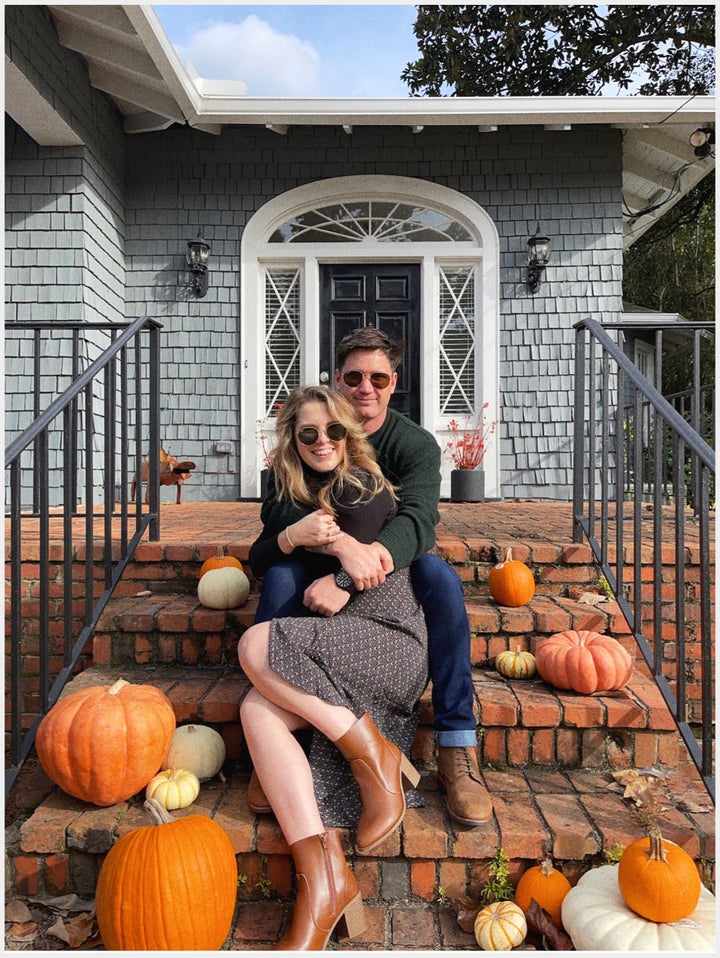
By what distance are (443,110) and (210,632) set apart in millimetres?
3994

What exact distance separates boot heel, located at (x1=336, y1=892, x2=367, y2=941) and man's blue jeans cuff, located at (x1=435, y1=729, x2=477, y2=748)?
41 centimetres

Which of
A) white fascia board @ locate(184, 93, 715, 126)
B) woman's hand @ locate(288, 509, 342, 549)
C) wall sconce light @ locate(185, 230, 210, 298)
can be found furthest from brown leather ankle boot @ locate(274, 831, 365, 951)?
white fascia board @ locate(184, 93, 715, 126)

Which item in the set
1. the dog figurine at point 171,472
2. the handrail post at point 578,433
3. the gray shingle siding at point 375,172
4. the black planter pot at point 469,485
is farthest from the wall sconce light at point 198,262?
the handrail post at point 578,433

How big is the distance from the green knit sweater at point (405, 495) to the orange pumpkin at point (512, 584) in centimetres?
51

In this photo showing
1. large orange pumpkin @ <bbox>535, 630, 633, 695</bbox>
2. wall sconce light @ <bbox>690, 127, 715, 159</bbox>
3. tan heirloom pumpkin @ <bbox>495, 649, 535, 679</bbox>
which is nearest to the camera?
large orange pumpkin @ <bbox>535, 630, 633, 695</bbox>

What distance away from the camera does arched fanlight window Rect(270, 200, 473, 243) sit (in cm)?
A: 521

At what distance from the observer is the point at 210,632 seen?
2.20m

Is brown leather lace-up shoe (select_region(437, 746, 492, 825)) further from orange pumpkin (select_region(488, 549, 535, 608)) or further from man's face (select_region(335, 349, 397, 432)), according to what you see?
man's face (select_region(335, 349, 397, 432))

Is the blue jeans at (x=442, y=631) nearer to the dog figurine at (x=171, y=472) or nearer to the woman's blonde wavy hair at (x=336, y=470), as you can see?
the woman's blonde wavy hair at (x=336, y=470)

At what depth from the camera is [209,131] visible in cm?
496

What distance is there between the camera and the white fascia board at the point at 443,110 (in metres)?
4.64

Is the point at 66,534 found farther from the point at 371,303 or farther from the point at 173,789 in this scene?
the point at 371,303

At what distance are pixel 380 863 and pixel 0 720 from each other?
3.10ft

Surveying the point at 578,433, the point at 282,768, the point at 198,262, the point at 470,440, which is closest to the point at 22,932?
the point at 282,768
